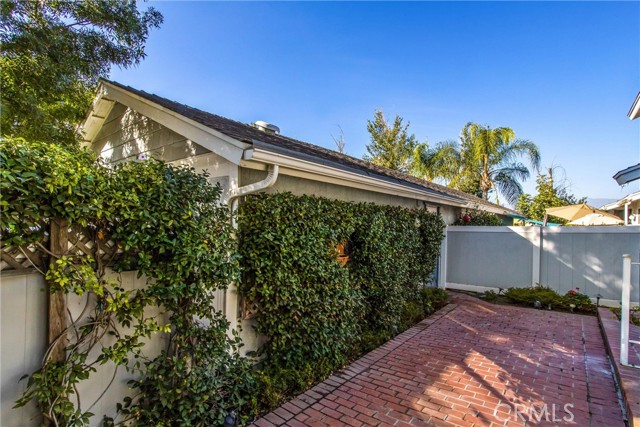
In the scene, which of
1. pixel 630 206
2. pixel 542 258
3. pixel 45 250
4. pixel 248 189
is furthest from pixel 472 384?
pixel 630 206

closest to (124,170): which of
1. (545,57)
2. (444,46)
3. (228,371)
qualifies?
(228,371)

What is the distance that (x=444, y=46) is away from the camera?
11758 millimetres

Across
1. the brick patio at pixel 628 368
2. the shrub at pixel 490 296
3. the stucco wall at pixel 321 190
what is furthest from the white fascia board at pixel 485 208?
the brick patio at pixel 628 368

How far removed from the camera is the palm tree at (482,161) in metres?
22.6

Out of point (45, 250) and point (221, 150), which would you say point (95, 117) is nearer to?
point (221, 150)

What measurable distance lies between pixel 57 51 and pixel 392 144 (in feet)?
85.8

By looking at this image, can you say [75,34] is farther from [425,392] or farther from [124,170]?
[425,392]

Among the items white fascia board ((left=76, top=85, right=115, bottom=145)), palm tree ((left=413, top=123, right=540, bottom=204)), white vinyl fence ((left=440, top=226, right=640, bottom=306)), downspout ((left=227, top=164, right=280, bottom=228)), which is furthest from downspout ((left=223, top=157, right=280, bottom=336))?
palm tree ((left=413, top=123, right=540, bottom=204))

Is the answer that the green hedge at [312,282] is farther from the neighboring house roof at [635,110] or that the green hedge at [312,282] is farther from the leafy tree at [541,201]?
the leafy tree at [541,201]

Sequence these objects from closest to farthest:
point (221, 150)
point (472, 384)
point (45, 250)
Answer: point (45, 250) → point (221, 150) → point (472, 384)

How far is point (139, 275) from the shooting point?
123 inches

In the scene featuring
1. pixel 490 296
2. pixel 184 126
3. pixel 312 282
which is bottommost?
pixel 490 296

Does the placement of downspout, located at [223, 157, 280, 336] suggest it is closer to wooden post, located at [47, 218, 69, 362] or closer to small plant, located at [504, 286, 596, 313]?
wooden post, located at [47, 218, 69, 362]

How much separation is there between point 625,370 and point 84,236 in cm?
739
